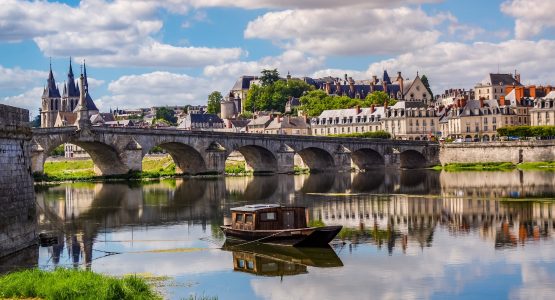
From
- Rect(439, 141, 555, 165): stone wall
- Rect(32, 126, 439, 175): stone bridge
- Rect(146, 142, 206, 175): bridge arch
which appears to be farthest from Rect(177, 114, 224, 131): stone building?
Rect(146, 142, 206, 175): bridge arch

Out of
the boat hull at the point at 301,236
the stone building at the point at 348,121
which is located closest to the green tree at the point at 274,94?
the stone building at the point at 348,121

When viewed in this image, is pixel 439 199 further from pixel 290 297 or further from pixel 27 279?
pixel 27 279

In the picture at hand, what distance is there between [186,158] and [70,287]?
6419 centimetres

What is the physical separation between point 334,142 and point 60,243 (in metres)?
62.1

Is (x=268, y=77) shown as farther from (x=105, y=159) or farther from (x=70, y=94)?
(x=105, y=159)

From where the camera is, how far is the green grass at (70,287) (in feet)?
67.3

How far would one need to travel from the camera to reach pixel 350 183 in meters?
71.2

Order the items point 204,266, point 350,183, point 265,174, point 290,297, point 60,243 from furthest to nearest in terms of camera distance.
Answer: point 265,174 → point 350,183 → point 60,243 → point 204,266 → point 290,297

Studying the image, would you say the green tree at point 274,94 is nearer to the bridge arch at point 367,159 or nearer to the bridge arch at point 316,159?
the bridge arch at point 367,159

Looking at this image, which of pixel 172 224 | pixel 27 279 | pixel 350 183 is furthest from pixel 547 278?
pixel 350 183

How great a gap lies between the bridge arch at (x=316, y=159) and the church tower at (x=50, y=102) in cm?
7713

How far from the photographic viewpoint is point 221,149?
8331cm

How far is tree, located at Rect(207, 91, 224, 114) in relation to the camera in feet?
596

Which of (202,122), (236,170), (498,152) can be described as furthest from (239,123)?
(498,152)
